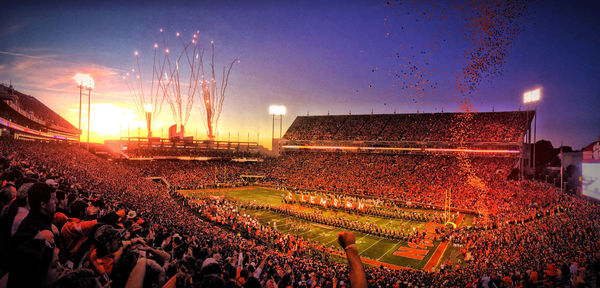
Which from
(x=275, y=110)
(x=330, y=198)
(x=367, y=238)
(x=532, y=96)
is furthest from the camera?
(x=275, y=110)

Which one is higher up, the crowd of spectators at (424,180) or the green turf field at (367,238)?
the crowd of spectators at (424,180)

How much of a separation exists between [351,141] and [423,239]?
33519 millimetres

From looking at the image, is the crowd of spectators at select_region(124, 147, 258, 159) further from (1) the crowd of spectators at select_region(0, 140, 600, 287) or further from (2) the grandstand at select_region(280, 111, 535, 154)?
(1) the crowd of spectators at select_region(0, 140, 600, 287)

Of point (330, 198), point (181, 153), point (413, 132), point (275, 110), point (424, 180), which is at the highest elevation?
point (275, 110)

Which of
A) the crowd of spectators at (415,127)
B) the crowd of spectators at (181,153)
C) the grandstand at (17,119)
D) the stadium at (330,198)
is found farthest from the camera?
the crowd of spectators at (181,153)

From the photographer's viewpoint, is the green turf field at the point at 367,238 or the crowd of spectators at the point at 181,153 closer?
the green turf field at the point at 367,238

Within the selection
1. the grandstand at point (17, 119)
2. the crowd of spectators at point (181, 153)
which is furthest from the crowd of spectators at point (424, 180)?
the grandstand at point (17, 119)

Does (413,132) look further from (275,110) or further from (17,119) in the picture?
(17,119)

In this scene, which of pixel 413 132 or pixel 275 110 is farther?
pixel 275 110

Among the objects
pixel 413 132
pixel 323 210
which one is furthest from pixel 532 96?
pixel 323 210

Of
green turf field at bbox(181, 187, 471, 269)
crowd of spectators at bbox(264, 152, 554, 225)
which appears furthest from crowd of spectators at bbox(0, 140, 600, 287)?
crowd of spectators at bbox(264, 152, 554, 225)

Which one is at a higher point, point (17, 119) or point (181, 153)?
point (17, 119)

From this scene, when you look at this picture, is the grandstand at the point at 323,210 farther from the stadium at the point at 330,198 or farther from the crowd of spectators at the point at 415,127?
the crowd of spectators at the point at 415,127

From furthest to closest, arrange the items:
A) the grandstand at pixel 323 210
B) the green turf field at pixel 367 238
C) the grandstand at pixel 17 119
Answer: the grandstand at pixel 17 119 < the green turf field at pixel 367 238 < the grandstand at pixel 323 210
